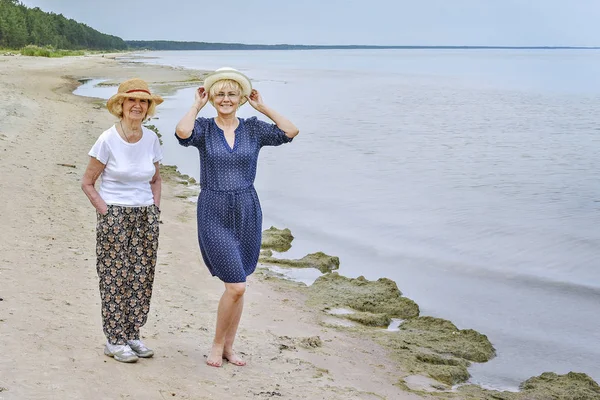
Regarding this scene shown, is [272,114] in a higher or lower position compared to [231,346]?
higher

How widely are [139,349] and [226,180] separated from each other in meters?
1.20

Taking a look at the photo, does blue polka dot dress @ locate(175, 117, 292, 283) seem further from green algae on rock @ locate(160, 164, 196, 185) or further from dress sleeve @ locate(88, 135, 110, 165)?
green algae on rock @ locate(160, 164, 196, 185)

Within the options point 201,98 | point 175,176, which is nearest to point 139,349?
point 201,98

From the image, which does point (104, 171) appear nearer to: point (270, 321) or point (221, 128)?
point (221, 128)

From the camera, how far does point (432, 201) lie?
14.2 metres

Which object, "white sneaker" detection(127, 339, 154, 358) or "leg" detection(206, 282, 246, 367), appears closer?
"leg" detection(206, 282, 246, 367)

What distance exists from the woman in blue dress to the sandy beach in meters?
0.65

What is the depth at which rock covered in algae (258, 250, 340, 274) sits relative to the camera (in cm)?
865

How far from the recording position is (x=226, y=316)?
473 centimetres

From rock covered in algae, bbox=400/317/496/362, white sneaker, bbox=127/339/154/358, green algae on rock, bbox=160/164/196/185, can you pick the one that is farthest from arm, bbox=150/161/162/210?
green algae on rock, bbox=160/164/196/185

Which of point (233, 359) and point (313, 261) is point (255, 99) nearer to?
point (233, 359)

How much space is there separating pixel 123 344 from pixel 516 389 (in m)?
2.95

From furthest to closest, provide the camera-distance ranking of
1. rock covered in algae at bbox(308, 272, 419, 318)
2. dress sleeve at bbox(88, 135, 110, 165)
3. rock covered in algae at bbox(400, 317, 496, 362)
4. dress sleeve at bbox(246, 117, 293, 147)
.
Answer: rock covered in algae at bbox(308, 272, 419, 318) < rock covered in algae at bbox(400, 317, 496, 362) < dress sleeve at bbox(246, 117, 293, 147) < dress sleeve at bbox(88, 135, 110, 165)

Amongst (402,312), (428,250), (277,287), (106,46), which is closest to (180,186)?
(428,250)
